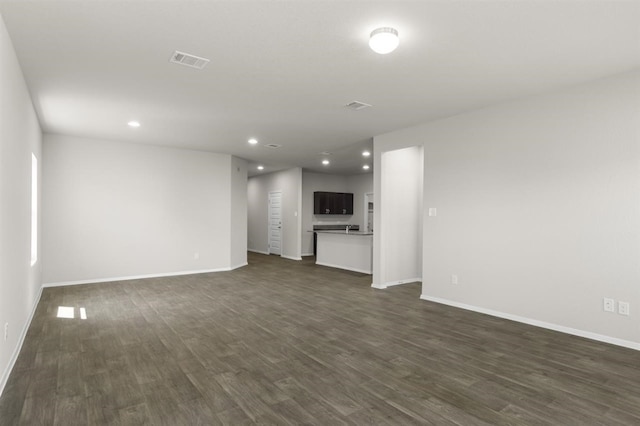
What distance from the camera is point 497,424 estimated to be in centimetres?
203

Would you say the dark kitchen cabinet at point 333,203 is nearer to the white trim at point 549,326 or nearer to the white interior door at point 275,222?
the white interior door at point 275,222

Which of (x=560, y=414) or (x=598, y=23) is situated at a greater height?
(x=598, y=23)

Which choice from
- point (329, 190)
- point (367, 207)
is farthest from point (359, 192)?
point (329, 190)

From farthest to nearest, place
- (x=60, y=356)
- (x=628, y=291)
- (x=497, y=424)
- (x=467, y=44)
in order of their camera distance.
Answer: (x=628, y=291)
(x=60, y=356)
(x=467, y=44)
(x=497, y=424)

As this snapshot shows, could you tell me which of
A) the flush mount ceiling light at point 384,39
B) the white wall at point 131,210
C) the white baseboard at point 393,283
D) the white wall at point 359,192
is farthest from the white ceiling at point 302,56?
A: the white wall at point 359,192

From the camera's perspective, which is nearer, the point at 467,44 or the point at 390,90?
the point at 467,44

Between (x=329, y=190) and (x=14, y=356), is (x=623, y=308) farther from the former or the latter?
(x=329, y=190)

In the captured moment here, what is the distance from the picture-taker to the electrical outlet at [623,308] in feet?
10.8

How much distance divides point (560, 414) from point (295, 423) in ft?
5.53

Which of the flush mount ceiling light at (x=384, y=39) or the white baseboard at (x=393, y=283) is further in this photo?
the white baseboard at (x=393, y=283)

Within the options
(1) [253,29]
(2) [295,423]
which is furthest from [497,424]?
(1) [253,29]

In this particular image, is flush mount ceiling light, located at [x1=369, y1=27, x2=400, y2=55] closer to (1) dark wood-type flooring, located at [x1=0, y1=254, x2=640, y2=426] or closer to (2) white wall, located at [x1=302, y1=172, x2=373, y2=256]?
(1) dark wood-type flooring, located at [x1=0, y1=254, x2=640, y2=426]

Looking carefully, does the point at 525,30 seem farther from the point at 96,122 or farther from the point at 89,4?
the point at 96,122

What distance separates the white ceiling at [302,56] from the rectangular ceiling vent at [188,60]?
0.25 feet
